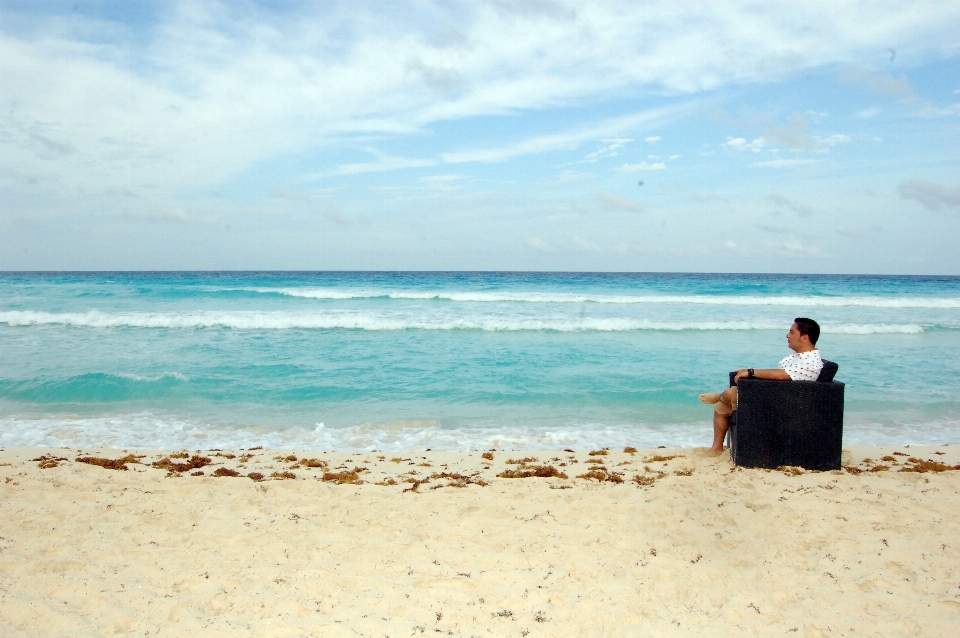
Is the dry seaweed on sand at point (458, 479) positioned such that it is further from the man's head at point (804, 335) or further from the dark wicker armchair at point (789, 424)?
the man's head at point (804, 335)

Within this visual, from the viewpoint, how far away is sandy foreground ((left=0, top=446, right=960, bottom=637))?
10.4 ft

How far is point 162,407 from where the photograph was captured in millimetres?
9391

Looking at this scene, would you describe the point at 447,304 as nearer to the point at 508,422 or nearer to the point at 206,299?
the point at 206,299

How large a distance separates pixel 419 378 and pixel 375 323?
9160 mm

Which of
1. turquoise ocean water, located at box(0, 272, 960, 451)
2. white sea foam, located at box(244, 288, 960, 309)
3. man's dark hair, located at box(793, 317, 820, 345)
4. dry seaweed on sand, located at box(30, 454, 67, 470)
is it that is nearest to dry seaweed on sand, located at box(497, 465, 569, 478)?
turquoise ocean water, located at box(0, 272, 960, 451)

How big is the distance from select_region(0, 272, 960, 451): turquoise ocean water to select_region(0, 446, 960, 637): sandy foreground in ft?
7.90

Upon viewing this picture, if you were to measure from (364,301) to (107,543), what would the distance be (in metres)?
26.2

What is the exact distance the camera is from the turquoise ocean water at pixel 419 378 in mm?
8070

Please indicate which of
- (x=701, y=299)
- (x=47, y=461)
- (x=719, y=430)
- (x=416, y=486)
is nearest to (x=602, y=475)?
(x=719, y=430)

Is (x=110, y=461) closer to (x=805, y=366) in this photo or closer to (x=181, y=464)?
(x=181, y=464)

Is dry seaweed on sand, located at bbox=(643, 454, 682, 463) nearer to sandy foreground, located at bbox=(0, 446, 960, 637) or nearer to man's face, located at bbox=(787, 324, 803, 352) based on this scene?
sandy foreground, located at bbox=(0, 446, 960, 637)

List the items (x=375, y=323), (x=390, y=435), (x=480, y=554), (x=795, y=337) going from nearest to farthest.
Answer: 1. (x=480, y=554)
2. (x=795, y=337)
3. (x=390, y=435)
4. (x=375, y=323)

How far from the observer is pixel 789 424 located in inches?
227


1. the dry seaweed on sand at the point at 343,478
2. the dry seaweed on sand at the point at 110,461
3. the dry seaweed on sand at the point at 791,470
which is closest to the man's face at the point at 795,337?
the dry seaweed on sand at the point at 791,470
